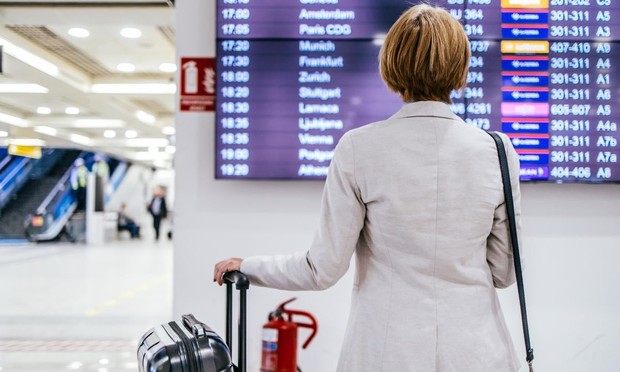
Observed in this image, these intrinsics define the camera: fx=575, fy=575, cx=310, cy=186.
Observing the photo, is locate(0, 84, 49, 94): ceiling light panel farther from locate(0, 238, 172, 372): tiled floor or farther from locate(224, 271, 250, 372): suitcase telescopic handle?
locate(224, 271, 250, 372): suitcase telescopic handle

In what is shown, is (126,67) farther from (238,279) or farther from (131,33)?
(238,279)

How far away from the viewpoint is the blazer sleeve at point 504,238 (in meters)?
1.42

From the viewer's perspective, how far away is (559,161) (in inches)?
120

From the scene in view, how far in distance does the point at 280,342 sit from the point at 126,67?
9111 millimetres

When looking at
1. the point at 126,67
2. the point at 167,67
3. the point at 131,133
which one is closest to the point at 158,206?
the point at 131,133

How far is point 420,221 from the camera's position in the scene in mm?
1328

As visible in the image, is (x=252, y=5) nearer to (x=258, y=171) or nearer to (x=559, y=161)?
(x=258, y=171)

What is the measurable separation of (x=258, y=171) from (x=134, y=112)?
1280 centimetres

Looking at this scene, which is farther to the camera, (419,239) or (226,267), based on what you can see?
(226,267)

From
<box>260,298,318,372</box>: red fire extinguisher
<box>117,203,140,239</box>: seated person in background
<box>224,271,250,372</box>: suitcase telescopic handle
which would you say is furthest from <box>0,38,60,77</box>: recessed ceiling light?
<box>117,203,140,239</box>: seated person in background

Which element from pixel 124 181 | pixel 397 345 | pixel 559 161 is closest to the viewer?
pixel 397 345

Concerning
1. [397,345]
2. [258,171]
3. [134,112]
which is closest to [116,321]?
[258,171]

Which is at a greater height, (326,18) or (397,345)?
(326,18)

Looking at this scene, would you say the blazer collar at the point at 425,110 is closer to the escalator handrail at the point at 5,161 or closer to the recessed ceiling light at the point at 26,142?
the recessed ceiling light at the point at 26,142
